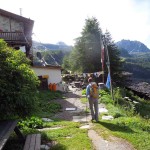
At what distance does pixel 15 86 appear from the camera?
9531 mm

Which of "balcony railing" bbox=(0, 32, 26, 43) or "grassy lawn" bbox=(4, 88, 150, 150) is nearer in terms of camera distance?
"grassy lawn" bbox=(4, 88, 150, 150)

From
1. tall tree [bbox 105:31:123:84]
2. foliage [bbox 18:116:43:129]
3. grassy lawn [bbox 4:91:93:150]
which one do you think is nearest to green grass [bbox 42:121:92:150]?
grassy lawn [bbox 4:91:93:150]

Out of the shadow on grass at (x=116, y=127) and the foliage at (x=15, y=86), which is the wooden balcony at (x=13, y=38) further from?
the foliage at (x=15, y=86)

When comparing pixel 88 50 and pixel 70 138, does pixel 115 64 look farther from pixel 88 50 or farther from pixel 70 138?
pixel 70 138

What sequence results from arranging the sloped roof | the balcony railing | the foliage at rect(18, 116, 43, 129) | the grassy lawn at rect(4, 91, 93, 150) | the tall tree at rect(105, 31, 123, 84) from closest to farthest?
the grassy lawn at rect(4, 91, 93, 150) → the foliage at rect(18, 116, 43, 129) → the balcony railing → the sloped roof → the tall tree at rect(105, 31, 123, 84)

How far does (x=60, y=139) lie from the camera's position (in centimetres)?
999

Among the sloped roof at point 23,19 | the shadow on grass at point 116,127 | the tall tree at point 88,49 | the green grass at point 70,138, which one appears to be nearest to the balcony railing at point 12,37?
the sloped roof at point 23,19

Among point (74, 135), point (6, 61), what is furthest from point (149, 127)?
point (6, 61)

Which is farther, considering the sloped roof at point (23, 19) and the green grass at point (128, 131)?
the sloped roof at point (23, 19)

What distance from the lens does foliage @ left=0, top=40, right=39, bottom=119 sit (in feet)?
30.3

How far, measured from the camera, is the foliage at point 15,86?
9.25 metres

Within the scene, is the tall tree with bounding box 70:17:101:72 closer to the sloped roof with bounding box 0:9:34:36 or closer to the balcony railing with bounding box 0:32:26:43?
the sloped roof with bounding box 0:9:34:36

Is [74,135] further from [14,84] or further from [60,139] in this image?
[14,84]

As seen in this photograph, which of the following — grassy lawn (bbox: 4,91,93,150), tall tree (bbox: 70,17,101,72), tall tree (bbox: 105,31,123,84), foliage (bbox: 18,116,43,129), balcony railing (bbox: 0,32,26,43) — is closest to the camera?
grassy lawn (bbox: 4,91,93,150)
